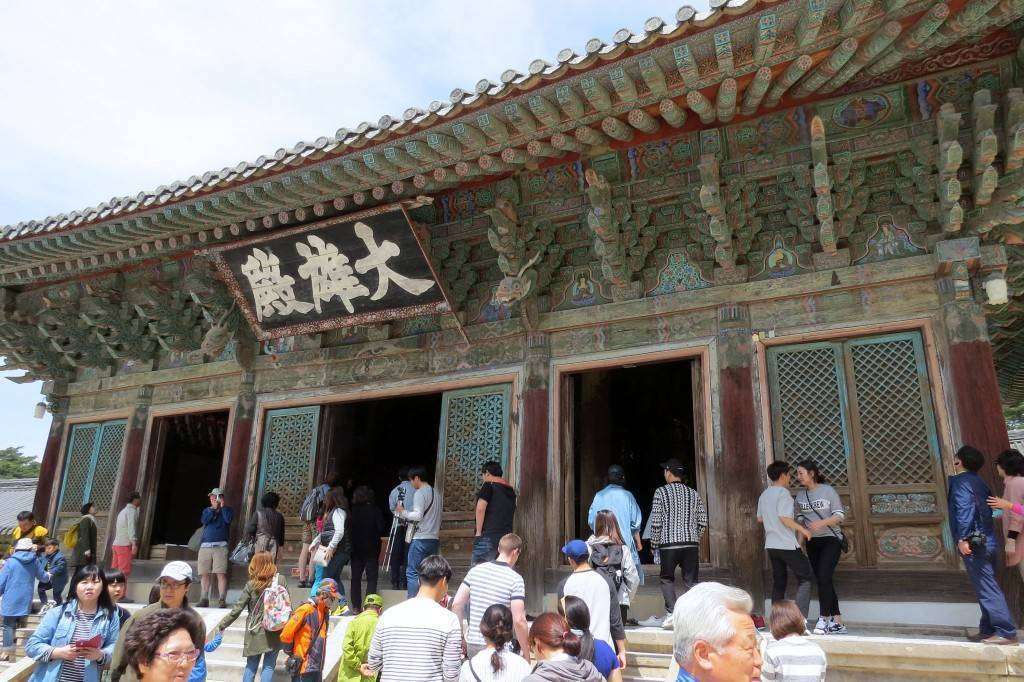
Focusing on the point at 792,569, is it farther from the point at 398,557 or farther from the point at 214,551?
the point at 214,551

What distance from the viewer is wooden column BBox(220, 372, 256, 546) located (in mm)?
9398

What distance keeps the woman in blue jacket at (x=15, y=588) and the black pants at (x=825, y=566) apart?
7809mm

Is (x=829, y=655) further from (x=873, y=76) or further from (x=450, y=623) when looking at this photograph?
(x=873, y=76)

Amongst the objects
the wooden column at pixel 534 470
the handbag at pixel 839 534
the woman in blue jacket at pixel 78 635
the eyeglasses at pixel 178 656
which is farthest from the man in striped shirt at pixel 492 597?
the handbag at pixel 839 534

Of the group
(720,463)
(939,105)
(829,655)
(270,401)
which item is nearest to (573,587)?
(829,655)

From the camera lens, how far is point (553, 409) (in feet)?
25.8

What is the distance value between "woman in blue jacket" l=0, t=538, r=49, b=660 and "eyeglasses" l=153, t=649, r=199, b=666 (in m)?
6.76

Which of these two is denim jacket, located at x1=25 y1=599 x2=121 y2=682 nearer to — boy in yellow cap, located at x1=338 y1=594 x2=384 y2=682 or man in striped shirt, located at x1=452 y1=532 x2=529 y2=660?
boy in yellow cap, located at x1=338 y1=594 x2=384 y2=682

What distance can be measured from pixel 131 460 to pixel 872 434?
31.4ft

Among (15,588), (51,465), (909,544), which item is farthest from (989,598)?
(51,465)

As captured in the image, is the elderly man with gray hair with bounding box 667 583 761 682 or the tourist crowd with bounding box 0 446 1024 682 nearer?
the elderly man with gray hair with bounding box 667 583 761 682

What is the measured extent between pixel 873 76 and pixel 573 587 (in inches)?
190

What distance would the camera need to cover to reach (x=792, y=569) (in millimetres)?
6027

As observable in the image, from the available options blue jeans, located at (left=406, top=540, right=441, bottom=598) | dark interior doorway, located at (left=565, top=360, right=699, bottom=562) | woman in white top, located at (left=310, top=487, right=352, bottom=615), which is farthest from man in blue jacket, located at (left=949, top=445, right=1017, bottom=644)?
dark interior doorway, located at (left=565, top=360, right=699, bottom=562)
